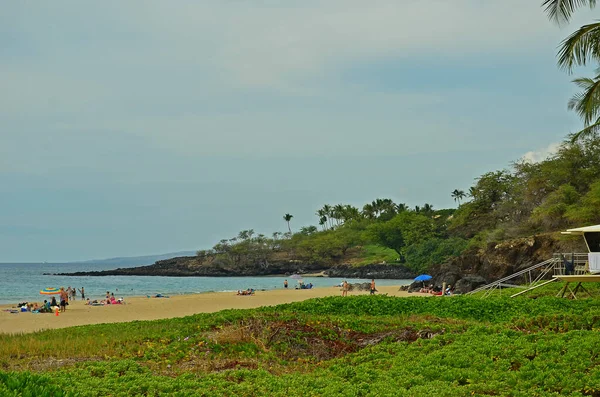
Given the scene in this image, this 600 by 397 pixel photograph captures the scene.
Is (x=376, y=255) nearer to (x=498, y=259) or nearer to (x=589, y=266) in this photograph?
(x=498, y=259)

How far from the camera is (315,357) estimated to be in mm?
10594

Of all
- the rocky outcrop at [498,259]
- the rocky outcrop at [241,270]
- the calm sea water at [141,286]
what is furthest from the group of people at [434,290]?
the rocky outcrop at [241,270]

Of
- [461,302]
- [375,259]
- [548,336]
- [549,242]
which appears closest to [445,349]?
[548,336]

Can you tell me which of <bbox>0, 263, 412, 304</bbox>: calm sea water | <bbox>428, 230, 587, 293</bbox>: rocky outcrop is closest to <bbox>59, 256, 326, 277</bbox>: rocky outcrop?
<bbox>0, 263, 412, 304</bbox>: calm sea water

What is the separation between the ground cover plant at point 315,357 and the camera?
745cm

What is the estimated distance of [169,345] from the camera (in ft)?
37.4

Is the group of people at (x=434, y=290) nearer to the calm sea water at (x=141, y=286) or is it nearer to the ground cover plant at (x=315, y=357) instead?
the calm sea water at (x=141, y=286)

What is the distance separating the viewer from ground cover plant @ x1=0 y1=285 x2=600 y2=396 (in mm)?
7453

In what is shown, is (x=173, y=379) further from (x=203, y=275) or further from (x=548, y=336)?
(x=203, y=275)

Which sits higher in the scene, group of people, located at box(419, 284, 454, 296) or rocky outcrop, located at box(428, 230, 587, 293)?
rocky outcrop, located at box(428, 230, 587, 293)

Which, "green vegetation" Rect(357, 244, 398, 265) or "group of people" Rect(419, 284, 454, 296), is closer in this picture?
"group of people" Rect(419, 284, 454, 296)

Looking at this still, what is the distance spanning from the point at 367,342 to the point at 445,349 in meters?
2.22

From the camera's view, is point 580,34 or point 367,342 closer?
point 367,342

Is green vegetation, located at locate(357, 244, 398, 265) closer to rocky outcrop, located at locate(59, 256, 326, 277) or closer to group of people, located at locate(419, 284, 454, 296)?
rocky outcrop, located at locate(59, 256, 326, 277)
